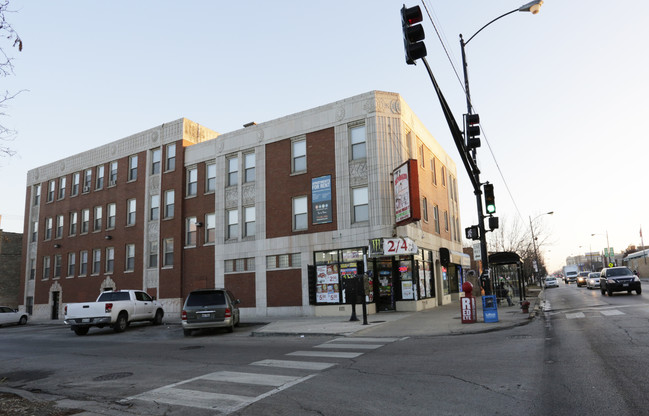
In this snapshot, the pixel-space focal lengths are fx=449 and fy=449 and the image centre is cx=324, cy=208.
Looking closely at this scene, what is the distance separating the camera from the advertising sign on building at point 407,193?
64.7ft

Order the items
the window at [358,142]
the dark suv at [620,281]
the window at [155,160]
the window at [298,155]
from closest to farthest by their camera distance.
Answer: the window at [358,142] < the dark suv at [620,281] < the window at [298,155] < the window at [155,160]

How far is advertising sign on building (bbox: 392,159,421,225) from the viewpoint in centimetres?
1973

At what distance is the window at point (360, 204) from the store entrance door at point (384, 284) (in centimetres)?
243

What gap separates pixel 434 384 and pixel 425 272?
1787 cm

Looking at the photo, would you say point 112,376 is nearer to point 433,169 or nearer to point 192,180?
point 192,180

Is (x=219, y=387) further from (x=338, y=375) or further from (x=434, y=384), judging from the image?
(x=434, y=384)

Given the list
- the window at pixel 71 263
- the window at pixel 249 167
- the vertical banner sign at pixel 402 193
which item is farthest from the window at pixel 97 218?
the vertical banner sign at pixel 402 193

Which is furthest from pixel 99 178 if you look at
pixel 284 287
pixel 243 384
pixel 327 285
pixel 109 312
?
pixel 243 384

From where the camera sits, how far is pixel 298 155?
2517cm

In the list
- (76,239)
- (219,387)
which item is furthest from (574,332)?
(76,239)

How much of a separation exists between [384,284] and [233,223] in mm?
10240

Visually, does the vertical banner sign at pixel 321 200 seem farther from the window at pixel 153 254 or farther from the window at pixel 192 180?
the window at pixel 153 254

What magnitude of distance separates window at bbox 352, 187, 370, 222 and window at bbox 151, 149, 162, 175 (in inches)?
627

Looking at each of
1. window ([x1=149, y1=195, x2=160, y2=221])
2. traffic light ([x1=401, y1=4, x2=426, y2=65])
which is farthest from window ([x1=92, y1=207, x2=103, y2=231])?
traffic light ([x1=401, y1=4, x2=426, y2=65])
